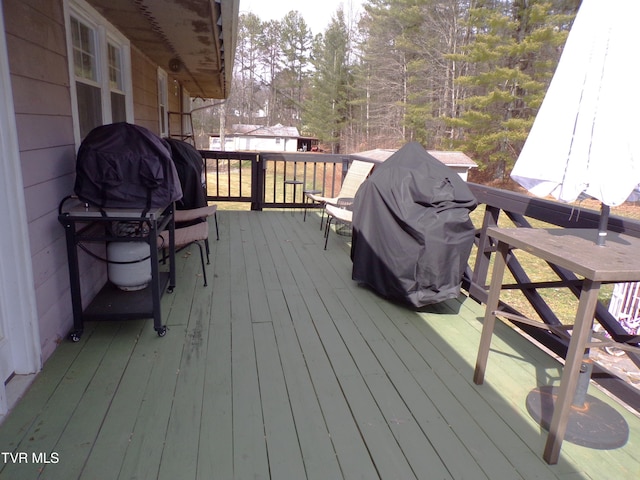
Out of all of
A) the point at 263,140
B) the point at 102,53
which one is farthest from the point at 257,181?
the point at 263,140

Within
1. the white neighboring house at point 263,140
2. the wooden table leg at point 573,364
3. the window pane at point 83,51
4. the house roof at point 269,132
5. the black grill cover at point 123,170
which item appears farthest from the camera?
the house roof at point 269,132

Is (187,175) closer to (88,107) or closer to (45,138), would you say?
(88,107)

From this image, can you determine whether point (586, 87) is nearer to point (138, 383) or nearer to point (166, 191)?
point (166, 191)

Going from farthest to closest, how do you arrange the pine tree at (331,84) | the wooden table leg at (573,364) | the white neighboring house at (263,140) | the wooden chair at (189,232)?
the white neighboring house at (263,140) → the pine tree at (331,84) → the wooden chair at (189,232) → the wooden table leg at (573,364)

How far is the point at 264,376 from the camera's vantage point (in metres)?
2.14

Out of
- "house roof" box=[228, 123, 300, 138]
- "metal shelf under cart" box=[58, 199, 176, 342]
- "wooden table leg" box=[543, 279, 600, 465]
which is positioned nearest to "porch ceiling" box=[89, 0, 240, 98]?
"metal shelf under cart" box=[58, 199, 176, 342]

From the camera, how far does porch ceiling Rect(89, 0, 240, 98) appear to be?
2977mm

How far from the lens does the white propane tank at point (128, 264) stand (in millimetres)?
2598

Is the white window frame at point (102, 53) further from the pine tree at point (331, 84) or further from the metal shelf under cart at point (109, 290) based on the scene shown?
the pine tree at point (331, 84)

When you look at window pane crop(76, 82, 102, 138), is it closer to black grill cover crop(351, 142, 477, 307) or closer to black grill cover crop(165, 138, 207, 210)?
black grill cover crop(165, 138, 207, 210)

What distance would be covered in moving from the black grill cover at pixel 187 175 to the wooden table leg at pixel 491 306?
2491 millimetres

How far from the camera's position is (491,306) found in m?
2.04

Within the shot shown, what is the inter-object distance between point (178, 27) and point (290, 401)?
324cm

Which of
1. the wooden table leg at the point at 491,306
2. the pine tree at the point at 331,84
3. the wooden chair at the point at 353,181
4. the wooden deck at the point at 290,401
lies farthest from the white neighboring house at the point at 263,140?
the wooden table leg at the point at 491,306
